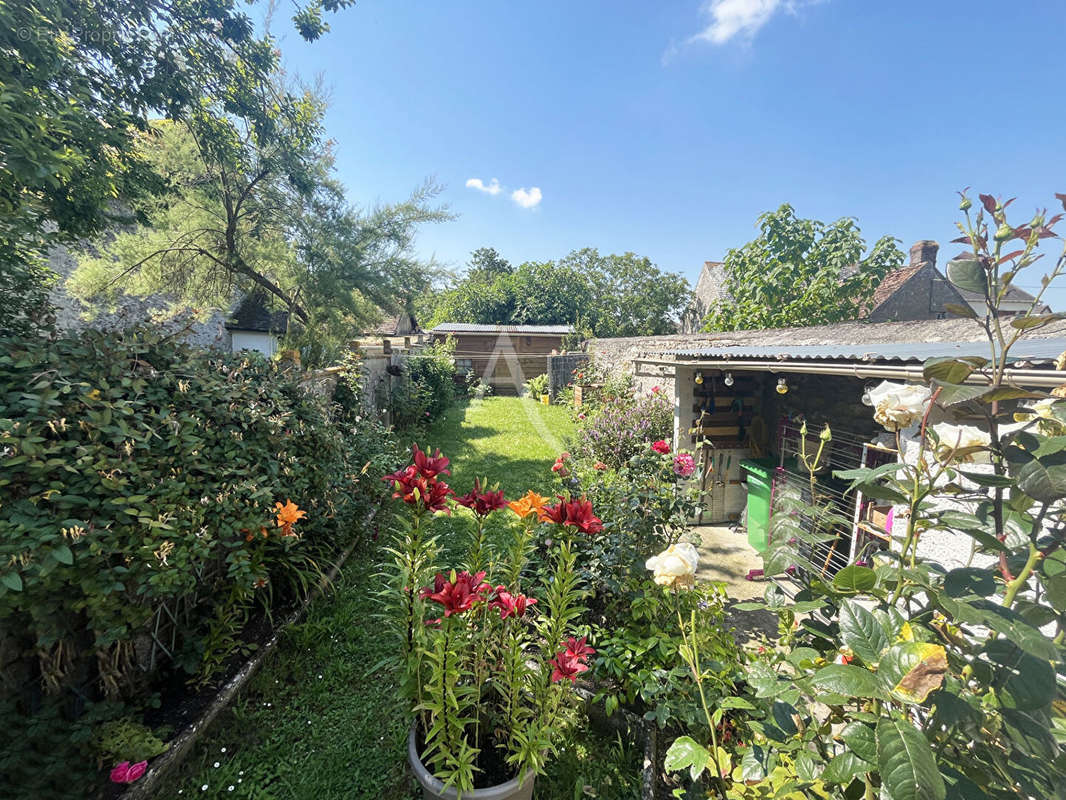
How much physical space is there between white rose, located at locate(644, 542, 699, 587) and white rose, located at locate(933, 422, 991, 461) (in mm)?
790

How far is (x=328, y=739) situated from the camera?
2303mm

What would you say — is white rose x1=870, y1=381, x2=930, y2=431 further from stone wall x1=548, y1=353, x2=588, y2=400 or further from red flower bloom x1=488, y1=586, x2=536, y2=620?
stone wall x1=548, y1=353, x2=588, y2=400

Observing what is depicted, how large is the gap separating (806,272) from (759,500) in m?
9.19

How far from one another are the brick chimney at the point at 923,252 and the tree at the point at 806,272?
690cm

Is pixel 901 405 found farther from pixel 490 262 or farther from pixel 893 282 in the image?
pixel 490 262

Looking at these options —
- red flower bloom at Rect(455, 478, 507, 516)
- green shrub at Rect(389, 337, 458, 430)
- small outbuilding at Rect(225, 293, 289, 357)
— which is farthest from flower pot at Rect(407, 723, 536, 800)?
small outbuilding at Rect(225, 293, 289, 357)

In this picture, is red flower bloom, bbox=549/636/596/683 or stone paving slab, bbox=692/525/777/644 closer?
red flower bloom, bbox=549/636/596/683

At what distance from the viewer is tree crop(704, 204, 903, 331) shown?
34.1 feet

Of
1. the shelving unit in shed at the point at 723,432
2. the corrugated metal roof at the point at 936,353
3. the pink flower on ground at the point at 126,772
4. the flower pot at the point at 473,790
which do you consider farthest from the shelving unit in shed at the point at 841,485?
the pink flower on ground at the point at 126,772

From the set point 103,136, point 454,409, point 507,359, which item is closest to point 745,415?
point 103,136

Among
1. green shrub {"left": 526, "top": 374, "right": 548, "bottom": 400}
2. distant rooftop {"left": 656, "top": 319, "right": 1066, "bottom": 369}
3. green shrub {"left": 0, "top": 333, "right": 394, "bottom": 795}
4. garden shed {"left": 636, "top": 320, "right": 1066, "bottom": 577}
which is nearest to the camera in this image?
green shrub {"left": 0, "top": 333, "right": 394, "bottom": 795}

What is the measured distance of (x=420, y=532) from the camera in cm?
178

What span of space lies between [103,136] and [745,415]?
7.21 meters

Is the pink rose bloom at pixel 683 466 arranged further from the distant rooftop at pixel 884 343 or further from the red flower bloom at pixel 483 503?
the red flower bloom at pixel 483 503
